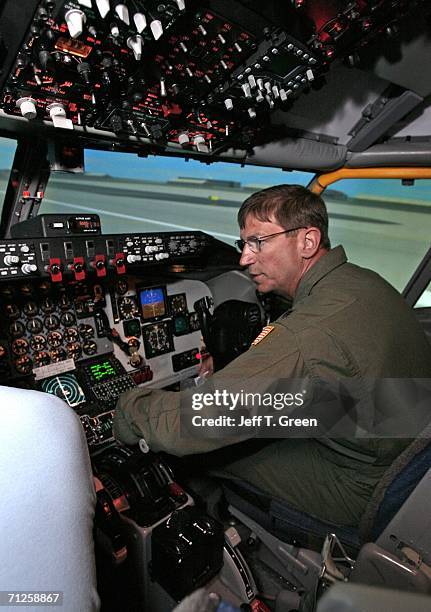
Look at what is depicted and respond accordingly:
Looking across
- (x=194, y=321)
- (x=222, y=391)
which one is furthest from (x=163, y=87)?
(x=194, y=321)

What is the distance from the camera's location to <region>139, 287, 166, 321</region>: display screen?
242 centimetres

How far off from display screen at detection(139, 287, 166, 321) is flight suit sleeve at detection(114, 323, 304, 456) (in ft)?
4.01

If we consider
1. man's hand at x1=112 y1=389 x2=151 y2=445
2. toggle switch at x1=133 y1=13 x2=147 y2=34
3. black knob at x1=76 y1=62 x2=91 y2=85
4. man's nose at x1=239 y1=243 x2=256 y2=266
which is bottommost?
man's hand at x1=112 y1=389 x2=151 y2=445

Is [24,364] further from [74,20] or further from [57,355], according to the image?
[74,20]

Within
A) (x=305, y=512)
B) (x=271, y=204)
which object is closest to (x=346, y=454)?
(x=305, y=512)

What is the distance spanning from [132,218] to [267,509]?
8.60 metres

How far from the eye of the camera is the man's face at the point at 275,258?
5.08 ft

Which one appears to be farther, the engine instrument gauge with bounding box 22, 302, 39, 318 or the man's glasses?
the engine instrument gauge with bounding box 22, 302, 39, 318

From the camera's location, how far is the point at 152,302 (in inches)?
97.3

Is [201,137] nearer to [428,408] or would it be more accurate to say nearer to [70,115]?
[70,115]

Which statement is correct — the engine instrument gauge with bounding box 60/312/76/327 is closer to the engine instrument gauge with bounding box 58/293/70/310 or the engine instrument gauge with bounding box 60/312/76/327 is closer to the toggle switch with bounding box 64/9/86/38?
the engine instrument gauge with bounding box 58/293/70/310

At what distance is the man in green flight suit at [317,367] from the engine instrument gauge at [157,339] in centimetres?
112

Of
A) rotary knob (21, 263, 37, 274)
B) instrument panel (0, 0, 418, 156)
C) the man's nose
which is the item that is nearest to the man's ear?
the man's nose

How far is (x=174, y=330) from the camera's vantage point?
8.55 ft
